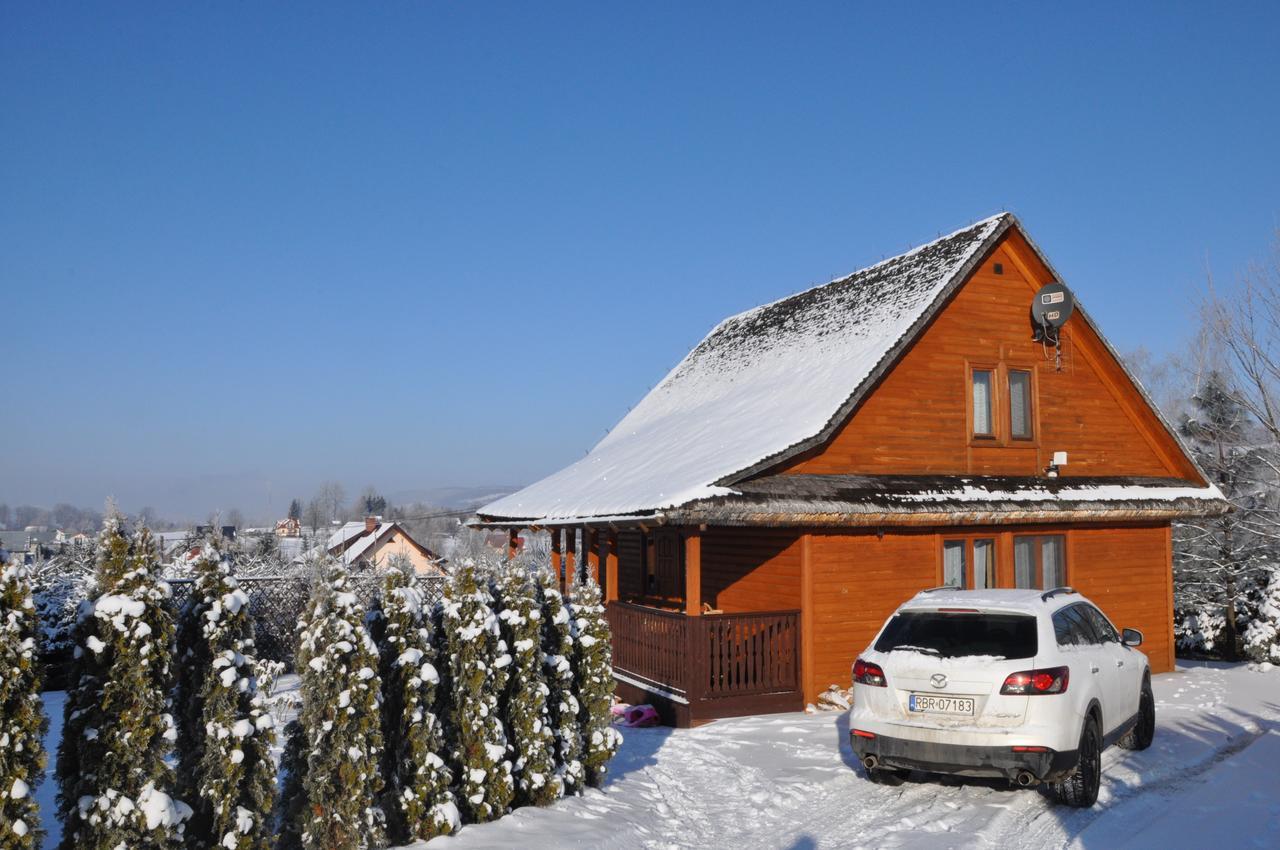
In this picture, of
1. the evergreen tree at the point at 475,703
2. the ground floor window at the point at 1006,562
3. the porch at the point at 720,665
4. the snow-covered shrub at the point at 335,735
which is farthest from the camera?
the ground floor window at the point at 1006,562

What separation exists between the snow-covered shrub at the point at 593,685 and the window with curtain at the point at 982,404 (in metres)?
9.53

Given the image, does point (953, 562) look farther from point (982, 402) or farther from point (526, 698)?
point (526, 698)

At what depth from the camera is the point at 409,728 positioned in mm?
6883

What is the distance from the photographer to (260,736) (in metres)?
5.91

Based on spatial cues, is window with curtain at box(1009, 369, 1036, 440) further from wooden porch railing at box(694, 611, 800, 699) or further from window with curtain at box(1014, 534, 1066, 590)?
wooden porch railing at box(694, 611, 800, 699)

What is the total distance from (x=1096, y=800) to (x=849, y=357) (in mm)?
8745

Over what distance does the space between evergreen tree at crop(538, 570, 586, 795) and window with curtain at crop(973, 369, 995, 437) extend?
388 inches

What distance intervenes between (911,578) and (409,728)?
983cm

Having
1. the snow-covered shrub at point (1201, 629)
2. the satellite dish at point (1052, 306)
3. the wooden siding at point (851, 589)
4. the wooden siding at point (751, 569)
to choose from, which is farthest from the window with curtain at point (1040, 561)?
the snow-covered shrub at point (1201, 629)

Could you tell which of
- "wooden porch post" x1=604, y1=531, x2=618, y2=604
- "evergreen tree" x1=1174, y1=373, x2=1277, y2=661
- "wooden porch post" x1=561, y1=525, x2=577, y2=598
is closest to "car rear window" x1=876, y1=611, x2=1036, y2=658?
"wooden porch post" x1=604, y1=531, x2=618, y2=604

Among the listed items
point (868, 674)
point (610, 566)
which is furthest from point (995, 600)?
point (610, 566)

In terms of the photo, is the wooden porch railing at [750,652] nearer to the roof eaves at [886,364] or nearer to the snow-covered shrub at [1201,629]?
the roof eaves at [886,364]

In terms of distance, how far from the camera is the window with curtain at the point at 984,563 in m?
15.9

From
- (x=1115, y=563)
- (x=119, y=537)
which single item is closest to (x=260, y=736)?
(x=119, y=537)
